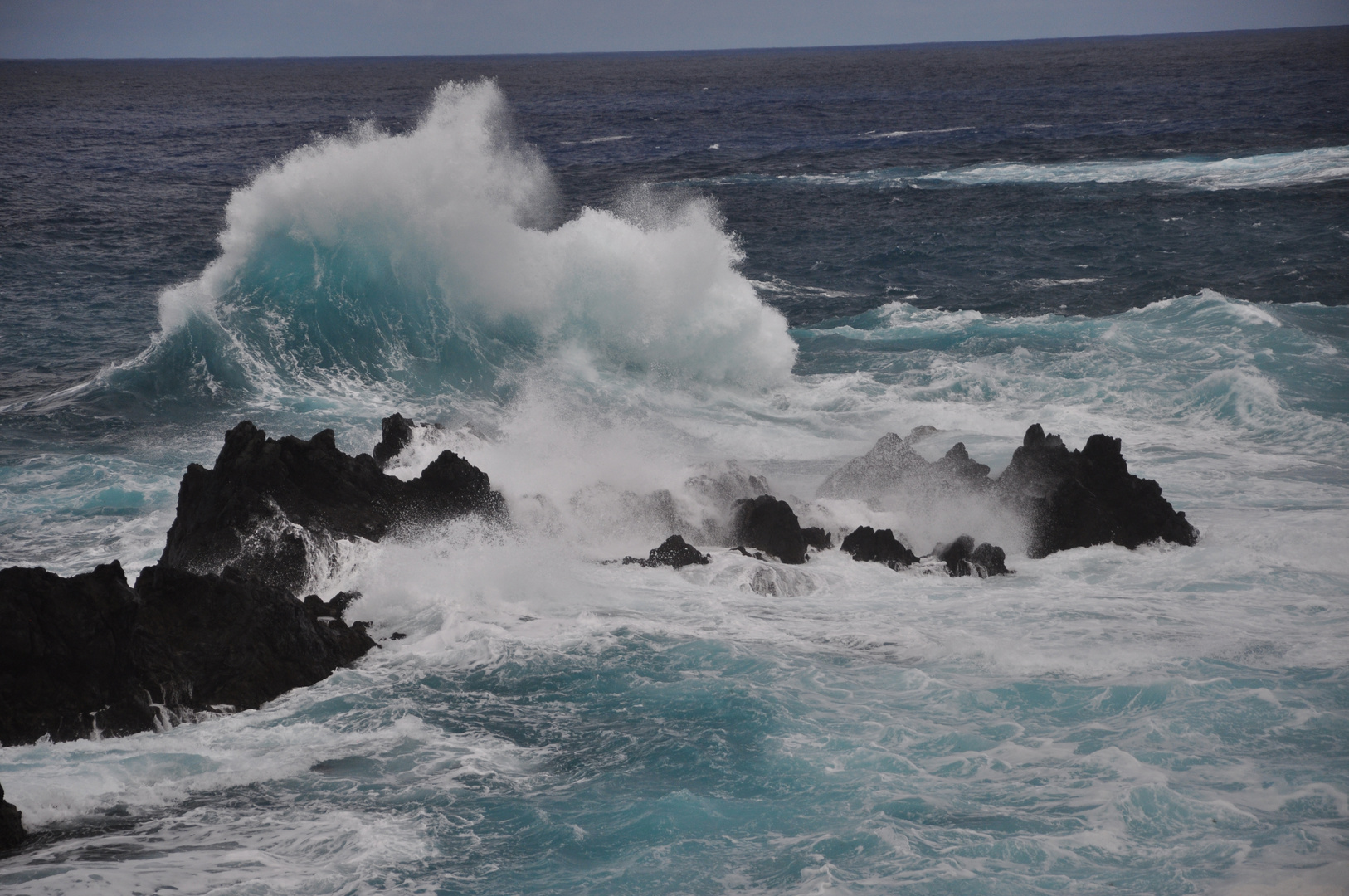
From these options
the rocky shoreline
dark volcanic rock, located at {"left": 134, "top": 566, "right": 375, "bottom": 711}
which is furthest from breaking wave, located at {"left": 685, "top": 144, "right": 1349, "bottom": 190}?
dark volcanic rock, located at {"left": 134, "top": 566, "right": 375, "bottom": 711}

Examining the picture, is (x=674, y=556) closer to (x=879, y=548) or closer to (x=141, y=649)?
(x=879, y=548)

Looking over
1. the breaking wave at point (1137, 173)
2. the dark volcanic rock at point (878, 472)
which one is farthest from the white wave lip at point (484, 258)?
the breaking wave at point (1137, 173)

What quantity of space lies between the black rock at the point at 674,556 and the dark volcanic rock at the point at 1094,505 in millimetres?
3626

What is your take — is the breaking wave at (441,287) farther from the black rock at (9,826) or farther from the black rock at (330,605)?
the black rock at (9,826)

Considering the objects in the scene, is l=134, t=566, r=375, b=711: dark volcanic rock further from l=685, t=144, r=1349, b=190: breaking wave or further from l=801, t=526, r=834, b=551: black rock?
l=685, t=144, r=1349, b=190: breaking wave

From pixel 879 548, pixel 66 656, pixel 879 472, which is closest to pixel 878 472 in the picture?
pixel 879 472

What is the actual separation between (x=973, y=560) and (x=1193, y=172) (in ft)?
111

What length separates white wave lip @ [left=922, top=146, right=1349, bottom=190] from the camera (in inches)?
1448

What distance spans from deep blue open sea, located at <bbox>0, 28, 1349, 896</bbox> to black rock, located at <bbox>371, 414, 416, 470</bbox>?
54cm

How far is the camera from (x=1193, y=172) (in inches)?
1565

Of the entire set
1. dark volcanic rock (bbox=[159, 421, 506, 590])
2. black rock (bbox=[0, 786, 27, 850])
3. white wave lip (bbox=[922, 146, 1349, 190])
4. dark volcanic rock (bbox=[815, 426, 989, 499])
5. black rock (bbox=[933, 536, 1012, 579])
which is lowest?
black rock (bbox=[933, 536, 1012, 579])

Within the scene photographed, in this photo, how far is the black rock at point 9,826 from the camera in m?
A: 6.53

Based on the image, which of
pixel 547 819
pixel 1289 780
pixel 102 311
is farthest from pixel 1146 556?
pixel 102 311

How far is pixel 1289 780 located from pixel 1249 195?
31.4m
